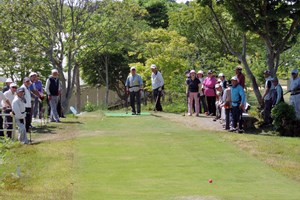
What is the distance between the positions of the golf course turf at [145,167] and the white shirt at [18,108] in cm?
106

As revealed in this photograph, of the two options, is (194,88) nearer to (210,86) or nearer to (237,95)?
(210,86)

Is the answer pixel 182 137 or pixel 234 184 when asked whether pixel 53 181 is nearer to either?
pixel 234 184

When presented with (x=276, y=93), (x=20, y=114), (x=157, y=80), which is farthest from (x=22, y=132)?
(x=157, y=80)

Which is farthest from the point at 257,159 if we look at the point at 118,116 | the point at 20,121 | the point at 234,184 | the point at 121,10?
the point at 121,10

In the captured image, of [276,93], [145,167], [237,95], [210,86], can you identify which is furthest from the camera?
[210,86]

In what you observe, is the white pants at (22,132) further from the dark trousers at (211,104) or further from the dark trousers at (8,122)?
the dark trousers at (211,104)

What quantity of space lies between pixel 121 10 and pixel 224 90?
57.8 ft

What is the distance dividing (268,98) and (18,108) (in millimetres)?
7870

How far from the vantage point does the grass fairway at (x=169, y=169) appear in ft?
39.0

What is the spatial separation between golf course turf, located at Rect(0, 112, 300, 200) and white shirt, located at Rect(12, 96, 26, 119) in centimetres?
106

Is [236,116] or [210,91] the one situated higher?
[210,91]

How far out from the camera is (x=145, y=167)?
14492 mm

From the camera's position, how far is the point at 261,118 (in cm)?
2147

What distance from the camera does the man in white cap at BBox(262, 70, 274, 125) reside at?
20656mm
